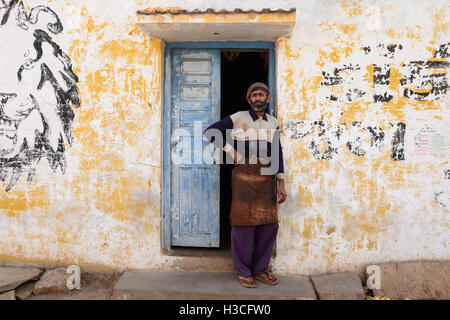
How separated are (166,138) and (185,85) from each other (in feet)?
2.20

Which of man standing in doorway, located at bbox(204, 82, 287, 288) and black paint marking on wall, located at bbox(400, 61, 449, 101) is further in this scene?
black paint marking on wall, located at bbox(400, 61, 449, 101)

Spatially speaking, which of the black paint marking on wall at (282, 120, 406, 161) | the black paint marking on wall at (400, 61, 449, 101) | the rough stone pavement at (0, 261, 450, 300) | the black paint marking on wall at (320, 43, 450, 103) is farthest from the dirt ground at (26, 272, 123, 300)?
the black paint marking on wall at (400, 61, 449, 101)

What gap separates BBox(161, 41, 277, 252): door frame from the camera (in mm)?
4156

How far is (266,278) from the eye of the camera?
3811mm

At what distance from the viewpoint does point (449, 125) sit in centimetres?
396

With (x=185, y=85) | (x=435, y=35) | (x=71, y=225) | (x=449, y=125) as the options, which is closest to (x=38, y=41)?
(x=185, y=85)

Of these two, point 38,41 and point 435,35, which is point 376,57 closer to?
point 435,35

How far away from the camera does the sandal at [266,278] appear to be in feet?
12.4

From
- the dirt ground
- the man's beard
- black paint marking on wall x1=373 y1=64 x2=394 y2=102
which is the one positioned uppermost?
black paint marking on wall x1=373 y1=64 x2=394 y2=102

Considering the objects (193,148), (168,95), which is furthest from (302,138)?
Result: (168,95)

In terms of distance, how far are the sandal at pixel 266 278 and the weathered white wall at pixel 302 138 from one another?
0.83 feet

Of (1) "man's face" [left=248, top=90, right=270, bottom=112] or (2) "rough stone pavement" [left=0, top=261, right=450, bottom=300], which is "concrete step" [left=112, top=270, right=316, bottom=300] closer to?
(2) "rough stone pavement" [left=0, top=261, right=450, bottom=300]

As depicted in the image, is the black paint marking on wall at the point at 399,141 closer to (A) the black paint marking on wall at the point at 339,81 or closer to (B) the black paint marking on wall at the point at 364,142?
(B) the black paint marking on wall at the point at 364,142

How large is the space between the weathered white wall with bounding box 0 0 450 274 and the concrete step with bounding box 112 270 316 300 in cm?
26
